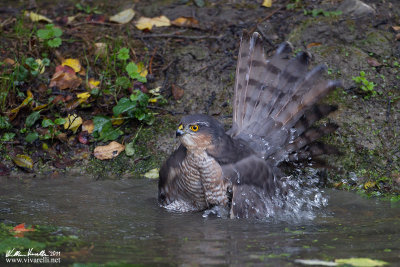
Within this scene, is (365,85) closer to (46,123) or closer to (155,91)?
(155,91)

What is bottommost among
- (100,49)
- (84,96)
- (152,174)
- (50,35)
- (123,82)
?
(152,174)

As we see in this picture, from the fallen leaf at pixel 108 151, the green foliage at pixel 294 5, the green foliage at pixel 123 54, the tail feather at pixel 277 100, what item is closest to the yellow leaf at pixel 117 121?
the fallen leaf at pixel 108 151

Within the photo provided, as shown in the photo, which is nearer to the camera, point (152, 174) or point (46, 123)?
point (152, 174)

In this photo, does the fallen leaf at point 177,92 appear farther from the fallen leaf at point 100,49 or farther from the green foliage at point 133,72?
the fallen leaf at point 100,49

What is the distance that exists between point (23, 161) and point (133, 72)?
1.65 metres

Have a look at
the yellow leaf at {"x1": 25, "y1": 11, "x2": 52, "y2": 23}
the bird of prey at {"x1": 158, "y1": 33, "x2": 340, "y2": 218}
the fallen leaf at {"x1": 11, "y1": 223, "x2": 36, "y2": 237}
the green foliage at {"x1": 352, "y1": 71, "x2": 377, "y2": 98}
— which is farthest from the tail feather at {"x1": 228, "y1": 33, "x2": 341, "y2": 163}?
the yellow leaf at {"x1": 25, "y1": 11, "x2": 52, "y2": 23}

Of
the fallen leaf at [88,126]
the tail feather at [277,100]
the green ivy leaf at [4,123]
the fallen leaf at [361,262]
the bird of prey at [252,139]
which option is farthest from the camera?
the fallen leaf at [88,126]

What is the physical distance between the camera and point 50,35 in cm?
694

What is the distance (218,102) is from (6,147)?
8.09 ft

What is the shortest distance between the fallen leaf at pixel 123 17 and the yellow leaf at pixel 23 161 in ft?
8.11

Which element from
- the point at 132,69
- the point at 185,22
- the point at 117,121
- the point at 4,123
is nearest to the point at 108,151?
the point at 117,121

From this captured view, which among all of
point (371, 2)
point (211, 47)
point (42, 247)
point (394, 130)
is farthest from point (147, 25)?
point (42, 247)

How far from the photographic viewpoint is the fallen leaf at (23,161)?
6.03 metres

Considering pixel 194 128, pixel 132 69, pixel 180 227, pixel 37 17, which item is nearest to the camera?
pixel 180 227
